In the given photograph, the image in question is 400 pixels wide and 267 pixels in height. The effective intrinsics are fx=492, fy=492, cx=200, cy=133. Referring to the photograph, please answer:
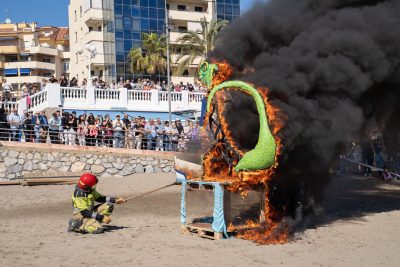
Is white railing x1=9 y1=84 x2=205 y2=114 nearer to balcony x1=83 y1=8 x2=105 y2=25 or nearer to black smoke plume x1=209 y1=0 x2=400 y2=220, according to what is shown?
black smoke plume x1=209 y1=0 x2=400 y2=220

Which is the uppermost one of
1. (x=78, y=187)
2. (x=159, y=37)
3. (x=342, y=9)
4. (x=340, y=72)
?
(x=159, y=37)

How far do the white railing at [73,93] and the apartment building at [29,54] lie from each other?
42017mm

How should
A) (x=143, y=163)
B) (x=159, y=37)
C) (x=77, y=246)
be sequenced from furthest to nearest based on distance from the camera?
(x=159, y=37)
(x=143, y=163)
(x=77, y=246)

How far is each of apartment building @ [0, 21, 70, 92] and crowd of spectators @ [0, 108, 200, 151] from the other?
4799 centimetres

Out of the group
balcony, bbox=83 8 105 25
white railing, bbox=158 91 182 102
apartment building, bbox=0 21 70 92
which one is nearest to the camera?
white railing, bbox=158 91 182 102

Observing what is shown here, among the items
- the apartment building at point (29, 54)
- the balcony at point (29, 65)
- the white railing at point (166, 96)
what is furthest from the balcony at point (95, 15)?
the balcony at point (29, 65)

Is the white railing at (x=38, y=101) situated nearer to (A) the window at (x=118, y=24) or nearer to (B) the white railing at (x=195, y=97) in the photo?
(B) the white railing at (x=195, y=97)

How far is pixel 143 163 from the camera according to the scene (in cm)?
2122

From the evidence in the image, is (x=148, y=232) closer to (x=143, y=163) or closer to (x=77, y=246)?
(x=77, y=246)

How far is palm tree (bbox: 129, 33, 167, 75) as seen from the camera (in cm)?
4709

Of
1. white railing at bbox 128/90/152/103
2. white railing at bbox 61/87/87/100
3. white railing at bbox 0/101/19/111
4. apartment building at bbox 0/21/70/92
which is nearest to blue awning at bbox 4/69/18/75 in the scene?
apartment building at bbox 0/21/70/92

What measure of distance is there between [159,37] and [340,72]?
39.7m

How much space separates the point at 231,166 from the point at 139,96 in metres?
19.3

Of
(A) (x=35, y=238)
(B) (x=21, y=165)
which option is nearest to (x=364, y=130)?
(A) (x=35, y=238)
